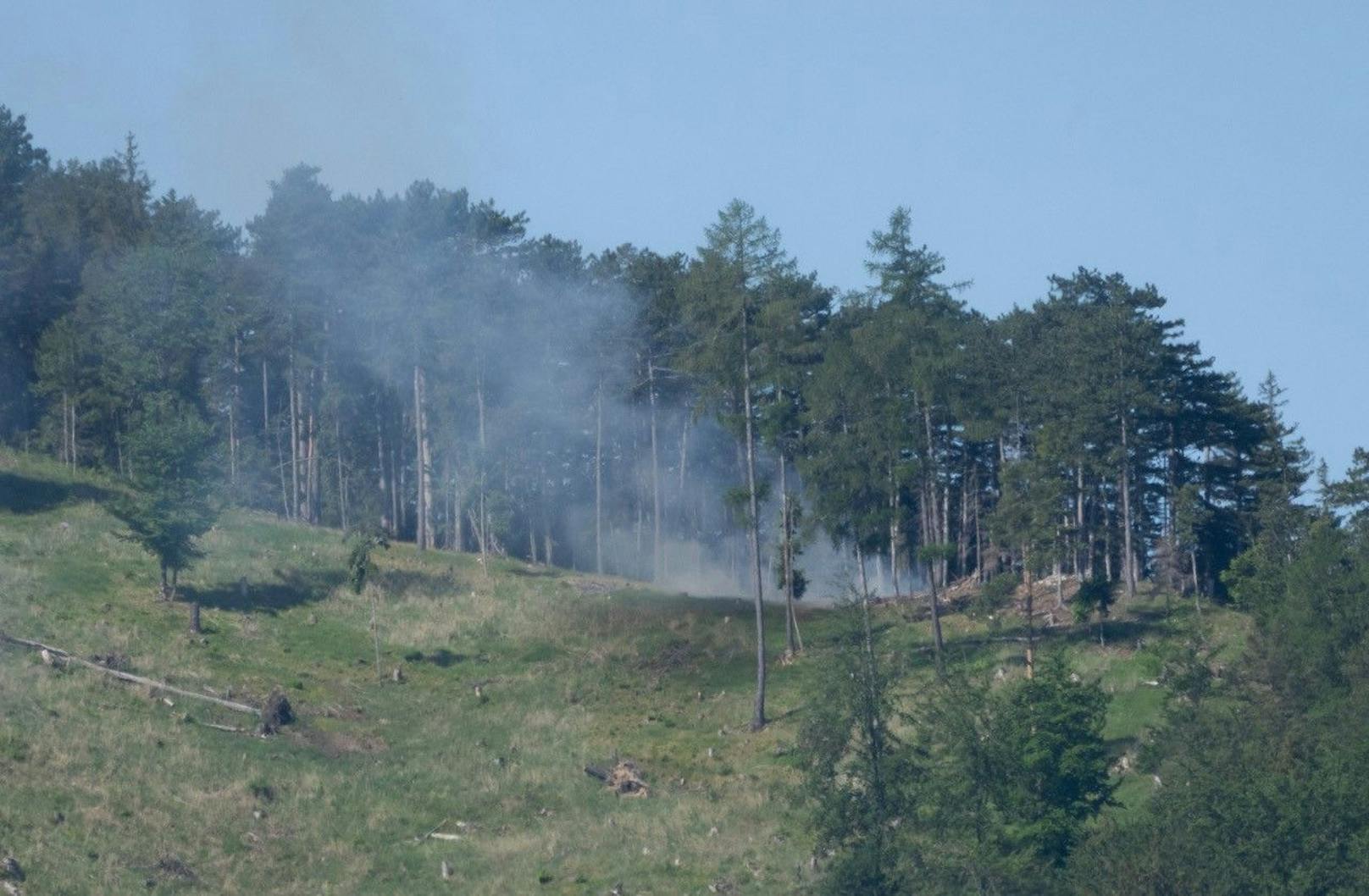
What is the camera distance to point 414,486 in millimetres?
114938

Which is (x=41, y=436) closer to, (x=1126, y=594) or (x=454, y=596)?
(x=454, y=596)

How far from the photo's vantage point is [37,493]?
82812 mm

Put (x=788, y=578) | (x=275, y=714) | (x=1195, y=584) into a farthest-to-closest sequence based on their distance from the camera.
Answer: (x=1195, y=584), (x=788, y=578), (x=275, y=714)

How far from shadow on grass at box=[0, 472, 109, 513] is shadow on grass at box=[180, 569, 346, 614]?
11.7 m

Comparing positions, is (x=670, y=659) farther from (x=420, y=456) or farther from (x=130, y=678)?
(x=420, y=456)

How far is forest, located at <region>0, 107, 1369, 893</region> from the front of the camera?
45156 millimetres

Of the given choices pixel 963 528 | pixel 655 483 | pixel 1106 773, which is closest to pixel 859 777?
pixel 1106 773

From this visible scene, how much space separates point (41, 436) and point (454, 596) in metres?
34.8

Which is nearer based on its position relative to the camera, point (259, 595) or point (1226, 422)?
point (259, 595)

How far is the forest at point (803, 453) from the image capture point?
45156mm

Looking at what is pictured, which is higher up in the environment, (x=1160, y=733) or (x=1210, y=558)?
(x=1210, y=558)

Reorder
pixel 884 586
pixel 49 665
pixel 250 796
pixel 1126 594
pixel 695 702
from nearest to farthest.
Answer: pixel 250 796
pixel 49 665
pixel 695 702
pixel 1126 594
pixel 884 586

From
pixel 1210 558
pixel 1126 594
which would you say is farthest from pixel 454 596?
pixel 1210 558

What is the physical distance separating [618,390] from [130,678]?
45.4m
